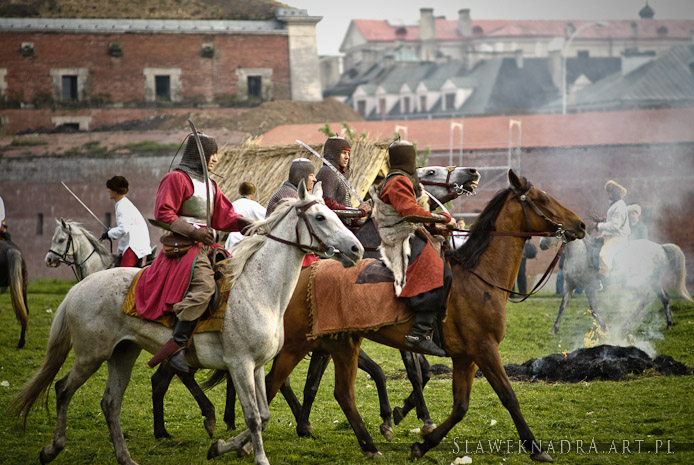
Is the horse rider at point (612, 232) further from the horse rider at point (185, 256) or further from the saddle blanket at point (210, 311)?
the saddle blanket at point (210, 311)

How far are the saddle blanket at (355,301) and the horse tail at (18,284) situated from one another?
25.8 feet

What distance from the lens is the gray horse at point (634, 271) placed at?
15.1m

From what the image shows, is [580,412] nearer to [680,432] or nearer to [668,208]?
[680,432]

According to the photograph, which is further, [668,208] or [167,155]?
[167,155]

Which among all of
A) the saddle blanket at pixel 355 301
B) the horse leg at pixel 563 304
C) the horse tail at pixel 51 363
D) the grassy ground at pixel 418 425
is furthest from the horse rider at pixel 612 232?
the horse tail at pixel 51 363

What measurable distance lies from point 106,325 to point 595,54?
337 ft

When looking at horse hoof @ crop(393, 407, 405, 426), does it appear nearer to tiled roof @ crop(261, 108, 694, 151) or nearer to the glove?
the glove

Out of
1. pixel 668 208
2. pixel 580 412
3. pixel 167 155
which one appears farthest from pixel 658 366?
pixel 167 155

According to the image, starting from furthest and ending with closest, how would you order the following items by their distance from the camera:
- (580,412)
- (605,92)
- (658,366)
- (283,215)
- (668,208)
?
(605,92)
(668,208)
(658,366)
(580,412)
(283,215)

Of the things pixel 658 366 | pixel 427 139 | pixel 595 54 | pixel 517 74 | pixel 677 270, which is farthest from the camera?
pixel 595 54

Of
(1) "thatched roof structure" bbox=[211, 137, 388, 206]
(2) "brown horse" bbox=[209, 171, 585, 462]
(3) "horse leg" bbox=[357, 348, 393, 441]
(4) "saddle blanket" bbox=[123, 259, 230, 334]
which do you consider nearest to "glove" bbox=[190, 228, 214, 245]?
(4) "saddle blanket" bbox=[123, 259, 230, 334]

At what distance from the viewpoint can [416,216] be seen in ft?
23.5

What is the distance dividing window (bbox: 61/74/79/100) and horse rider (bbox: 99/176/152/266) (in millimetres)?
36624

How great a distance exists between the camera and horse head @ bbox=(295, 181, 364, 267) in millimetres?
6484
